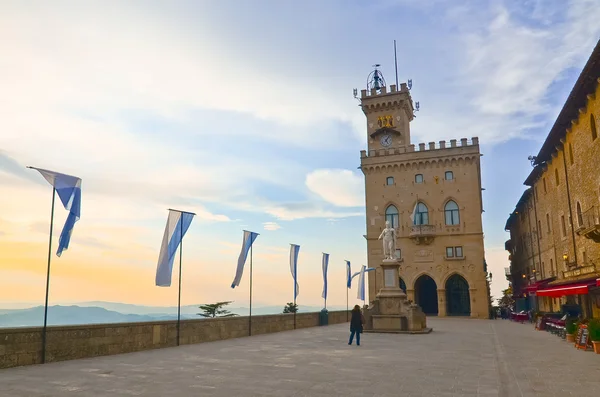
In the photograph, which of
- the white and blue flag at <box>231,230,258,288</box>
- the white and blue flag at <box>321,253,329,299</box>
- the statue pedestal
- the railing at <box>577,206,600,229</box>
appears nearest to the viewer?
the railing at <box>577,206,600,229</box>

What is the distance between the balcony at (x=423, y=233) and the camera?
46.8 meters

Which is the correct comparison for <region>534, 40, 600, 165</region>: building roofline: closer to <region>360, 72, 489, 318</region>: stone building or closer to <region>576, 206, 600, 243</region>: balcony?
<region>576, 206, 600, 243</region>: balcony

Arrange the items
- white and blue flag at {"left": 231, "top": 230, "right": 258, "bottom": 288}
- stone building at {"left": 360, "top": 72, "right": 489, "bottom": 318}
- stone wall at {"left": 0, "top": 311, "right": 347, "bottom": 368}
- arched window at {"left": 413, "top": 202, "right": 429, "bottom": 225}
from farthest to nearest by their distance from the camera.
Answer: arched window at {"left": 413, "top": 202, "right": 429, "bottom": 225}
stone building at {"left": 360, "top": 72, "right": 489, "bottom": 318}
white and blue flag at {"left": 231, "top": 230, "right": 258, "bottom": 288}
stone wall at {"left": 0, "top": 311, "right": 347, "bottom": 368}

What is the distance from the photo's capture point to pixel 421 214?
4825 centimetres

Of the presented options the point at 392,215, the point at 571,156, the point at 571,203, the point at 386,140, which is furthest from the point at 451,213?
the point at 571,156

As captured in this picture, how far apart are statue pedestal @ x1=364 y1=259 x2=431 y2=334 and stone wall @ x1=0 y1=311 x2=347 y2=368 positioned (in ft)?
21.9

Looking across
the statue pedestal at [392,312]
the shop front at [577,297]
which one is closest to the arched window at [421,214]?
the shop front at [577,297]

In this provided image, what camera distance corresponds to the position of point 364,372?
422 inches

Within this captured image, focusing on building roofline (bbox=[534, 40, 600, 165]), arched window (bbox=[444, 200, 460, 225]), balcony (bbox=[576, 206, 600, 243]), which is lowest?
balcony (bbox=[576, 206, 600, 243])

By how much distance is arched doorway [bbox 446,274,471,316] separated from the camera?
48.0 metres

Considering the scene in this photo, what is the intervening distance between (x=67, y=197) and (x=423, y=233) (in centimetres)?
3873

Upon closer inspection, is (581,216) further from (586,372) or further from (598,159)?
(586,372)

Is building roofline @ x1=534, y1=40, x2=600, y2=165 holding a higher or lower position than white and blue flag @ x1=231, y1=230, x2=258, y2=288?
higher

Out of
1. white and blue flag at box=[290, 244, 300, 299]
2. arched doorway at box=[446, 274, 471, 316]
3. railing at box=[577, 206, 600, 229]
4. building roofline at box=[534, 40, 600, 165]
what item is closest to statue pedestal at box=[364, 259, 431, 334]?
white and blue flag at box=[290, 244, 300, 299]
